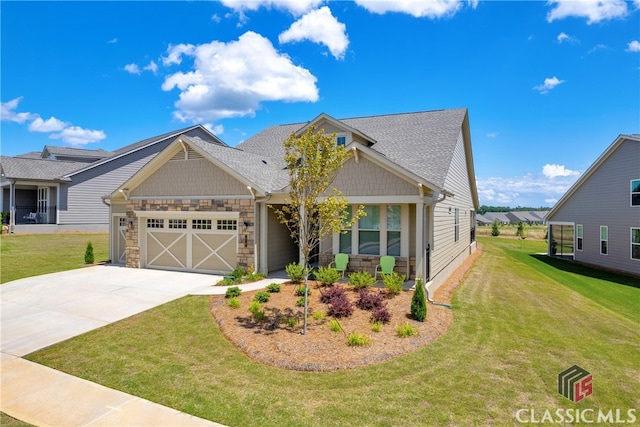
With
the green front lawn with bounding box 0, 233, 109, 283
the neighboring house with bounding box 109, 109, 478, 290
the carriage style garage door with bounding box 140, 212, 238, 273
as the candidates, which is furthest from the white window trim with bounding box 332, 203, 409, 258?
the green front lawn with bounding box 0, 233, 109, 283

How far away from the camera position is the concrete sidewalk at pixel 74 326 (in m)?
4.66

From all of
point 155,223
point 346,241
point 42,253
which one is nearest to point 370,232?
point 346,241

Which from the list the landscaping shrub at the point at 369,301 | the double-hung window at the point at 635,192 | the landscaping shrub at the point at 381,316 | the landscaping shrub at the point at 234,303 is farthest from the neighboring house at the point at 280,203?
the double-hung window at the point at 635,192

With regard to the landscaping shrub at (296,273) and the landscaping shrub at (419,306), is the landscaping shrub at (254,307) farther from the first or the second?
the landscaping shrub at (419,306)

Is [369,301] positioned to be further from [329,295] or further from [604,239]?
[604,239]

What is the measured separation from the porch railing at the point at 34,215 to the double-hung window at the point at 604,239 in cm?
3945

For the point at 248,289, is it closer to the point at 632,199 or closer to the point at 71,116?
the point at 632,199

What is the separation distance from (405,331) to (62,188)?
31080mm

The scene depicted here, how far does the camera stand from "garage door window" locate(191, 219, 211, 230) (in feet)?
46.6

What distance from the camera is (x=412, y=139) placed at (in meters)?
15.6

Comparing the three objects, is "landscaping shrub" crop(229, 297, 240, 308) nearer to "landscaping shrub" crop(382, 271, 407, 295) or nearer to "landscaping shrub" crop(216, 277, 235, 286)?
"landscaping shrub" crop(216, 277, 235, 286)

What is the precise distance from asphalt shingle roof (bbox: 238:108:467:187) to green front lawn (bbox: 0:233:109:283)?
1093 cm

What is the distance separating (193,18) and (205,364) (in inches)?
505

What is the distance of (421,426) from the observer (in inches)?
173
